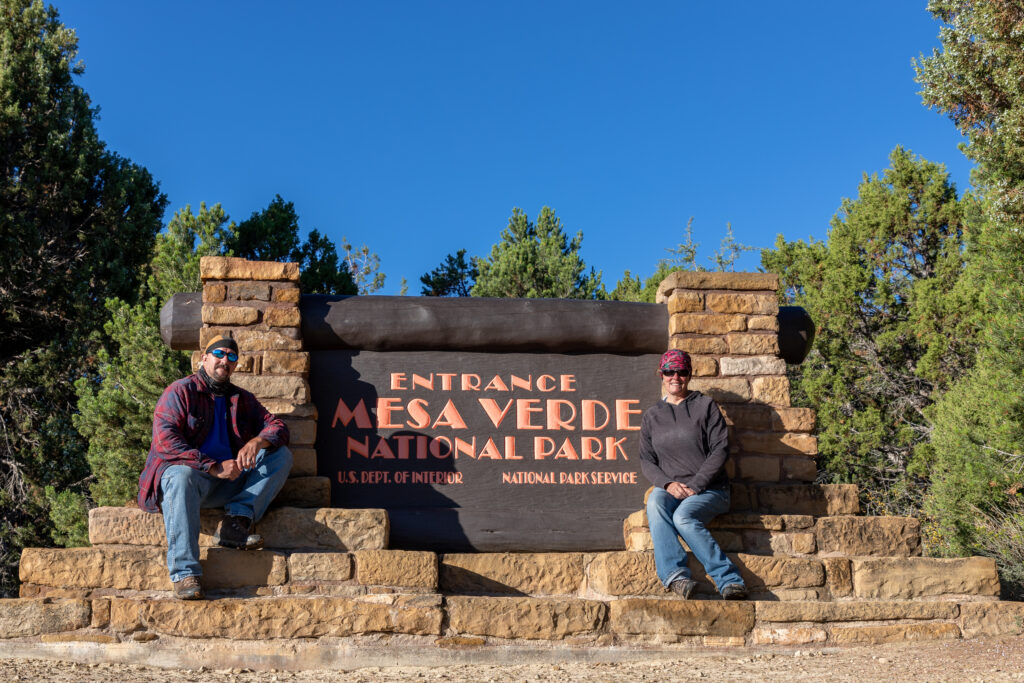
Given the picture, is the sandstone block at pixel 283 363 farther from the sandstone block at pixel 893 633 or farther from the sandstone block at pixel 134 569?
the sandstone block at pixel 893 633

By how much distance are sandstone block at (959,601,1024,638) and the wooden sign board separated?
1949 millimetres

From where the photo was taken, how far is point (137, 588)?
181 inches

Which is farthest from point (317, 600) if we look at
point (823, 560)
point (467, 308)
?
point (823, 560)

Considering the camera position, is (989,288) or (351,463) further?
(989,288)

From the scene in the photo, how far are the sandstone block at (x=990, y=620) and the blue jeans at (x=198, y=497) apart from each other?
3849 millimetres

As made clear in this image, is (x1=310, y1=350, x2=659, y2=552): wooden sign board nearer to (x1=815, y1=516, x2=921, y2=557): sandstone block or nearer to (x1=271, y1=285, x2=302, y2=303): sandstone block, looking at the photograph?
(x1=271, y1=285, x2=302, y2=303): sandstone block

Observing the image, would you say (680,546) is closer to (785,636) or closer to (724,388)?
(785,636)

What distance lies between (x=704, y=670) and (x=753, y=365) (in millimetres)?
2281

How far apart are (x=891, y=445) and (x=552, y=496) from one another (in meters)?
14.1

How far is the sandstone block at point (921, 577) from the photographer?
510cm

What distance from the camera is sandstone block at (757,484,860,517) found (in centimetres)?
570

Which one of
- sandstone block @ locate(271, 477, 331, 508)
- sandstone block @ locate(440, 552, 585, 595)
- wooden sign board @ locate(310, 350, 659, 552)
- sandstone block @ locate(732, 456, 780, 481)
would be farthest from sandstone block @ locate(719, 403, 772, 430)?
sandstone block @ locate(271, 477, 331, 508)

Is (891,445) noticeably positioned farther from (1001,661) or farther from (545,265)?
(1001,661)

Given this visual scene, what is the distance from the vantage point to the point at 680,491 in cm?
502
